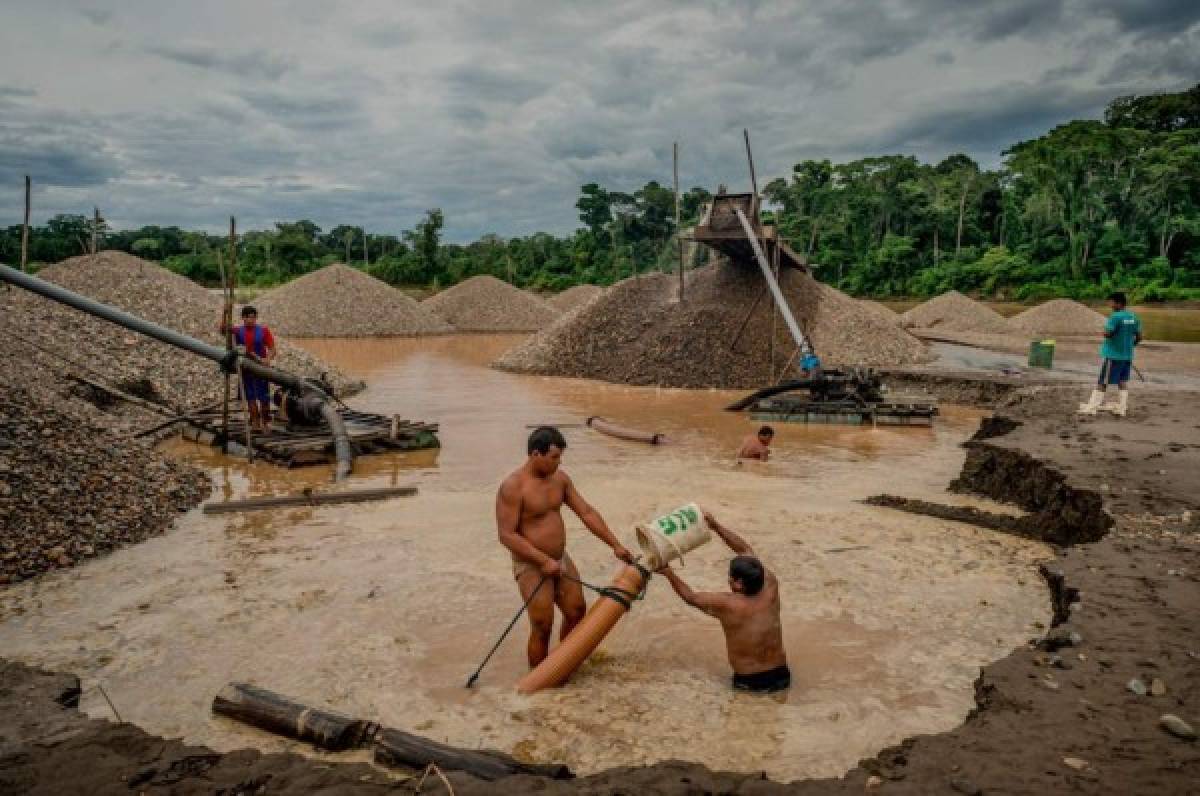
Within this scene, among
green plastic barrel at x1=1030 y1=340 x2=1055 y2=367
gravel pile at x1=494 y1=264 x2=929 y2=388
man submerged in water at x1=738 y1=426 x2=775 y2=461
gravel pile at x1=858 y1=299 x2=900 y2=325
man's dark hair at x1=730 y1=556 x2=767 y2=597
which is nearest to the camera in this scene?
man's dark hair at x1=730 y1=556 x2=767 y2=597

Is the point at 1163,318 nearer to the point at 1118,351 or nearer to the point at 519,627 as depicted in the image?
the point at 1118,351

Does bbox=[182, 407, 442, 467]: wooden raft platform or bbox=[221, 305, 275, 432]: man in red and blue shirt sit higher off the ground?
bbox=[221, 305, 275, 432]: man in red and blue shirt

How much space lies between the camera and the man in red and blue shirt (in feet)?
37.3

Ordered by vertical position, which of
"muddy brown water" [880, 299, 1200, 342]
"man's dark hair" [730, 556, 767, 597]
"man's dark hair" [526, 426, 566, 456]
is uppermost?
"muddy brown water" [880, 299, 1200, 342]

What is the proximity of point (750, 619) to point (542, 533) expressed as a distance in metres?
1.24

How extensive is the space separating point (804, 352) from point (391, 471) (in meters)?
10.7

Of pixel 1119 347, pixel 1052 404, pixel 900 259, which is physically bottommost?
pixel 1052 404

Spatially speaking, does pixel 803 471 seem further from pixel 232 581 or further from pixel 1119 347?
pixel 232 581

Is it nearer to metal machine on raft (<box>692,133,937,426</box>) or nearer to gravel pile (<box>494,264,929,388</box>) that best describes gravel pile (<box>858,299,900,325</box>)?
gravel pile (<box>494,264,929,388</box>)

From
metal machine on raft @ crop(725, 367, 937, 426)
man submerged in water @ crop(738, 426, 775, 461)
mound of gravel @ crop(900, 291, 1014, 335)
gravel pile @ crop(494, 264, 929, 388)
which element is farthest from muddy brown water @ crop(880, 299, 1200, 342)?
man submerged in water @ crop(738, 426, 775, 461)

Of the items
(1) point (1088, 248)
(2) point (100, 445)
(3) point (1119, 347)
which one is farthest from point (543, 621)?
(1) point (1088, 248)

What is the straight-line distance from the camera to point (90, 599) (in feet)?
19.2

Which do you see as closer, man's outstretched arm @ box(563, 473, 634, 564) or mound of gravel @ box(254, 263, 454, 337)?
man's outstretched arm @ box(563, 473, 634, 564)

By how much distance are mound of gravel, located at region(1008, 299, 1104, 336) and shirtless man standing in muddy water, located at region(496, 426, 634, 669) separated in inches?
1388
